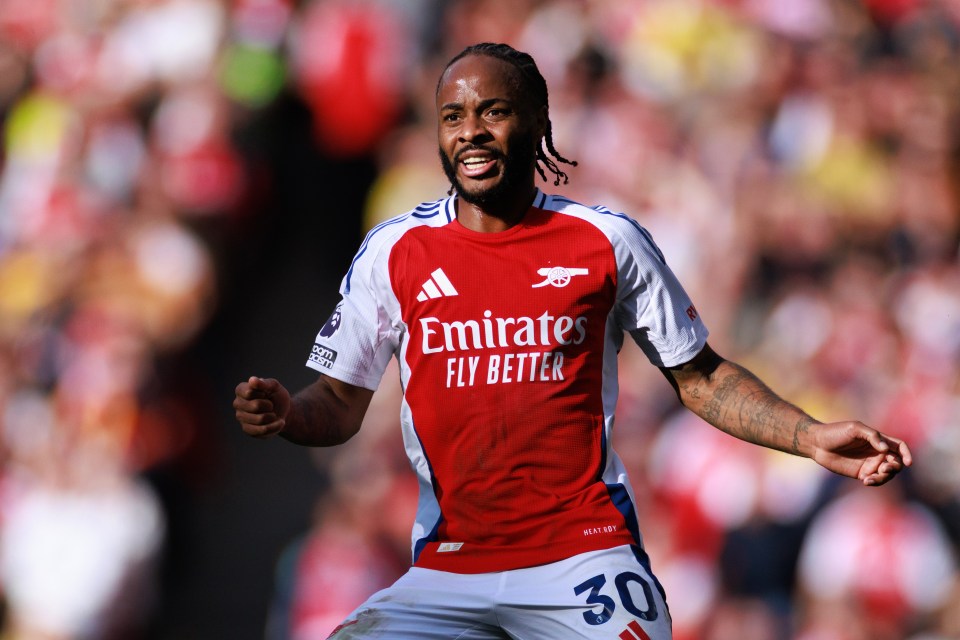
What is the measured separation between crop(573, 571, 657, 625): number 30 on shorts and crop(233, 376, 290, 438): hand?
37.5 inches

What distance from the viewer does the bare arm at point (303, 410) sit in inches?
134

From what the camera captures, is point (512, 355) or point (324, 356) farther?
point (324, 356)

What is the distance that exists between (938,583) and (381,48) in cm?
463

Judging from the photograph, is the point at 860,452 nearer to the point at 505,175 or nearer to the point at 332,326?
the point at 505,175

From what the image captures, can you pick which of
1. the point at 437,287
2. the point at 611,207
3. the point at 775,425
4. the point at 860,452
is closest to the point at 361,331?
the point at 437,287

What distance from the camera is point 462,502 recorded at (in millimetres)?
3674

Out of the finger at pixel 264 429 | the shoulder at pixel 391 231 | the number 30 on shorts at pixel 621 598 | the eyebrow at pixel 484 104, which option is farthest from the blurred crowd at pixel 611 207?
the finger at pixel 264 429

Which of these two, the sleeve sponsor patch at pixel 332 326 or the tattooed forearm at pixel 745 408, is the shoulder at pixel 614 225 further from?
the sleeve sponsor patch at pixel 332 326

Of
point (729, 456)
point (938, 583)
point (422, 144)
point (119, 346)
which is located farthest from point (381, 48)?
point (938, 583)

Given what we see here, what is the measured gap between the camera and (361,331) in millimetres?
3922

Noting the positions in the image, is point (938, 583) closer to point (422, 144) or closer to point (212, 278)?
point (422, 144)

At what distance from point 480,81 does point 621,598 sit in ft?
5.18

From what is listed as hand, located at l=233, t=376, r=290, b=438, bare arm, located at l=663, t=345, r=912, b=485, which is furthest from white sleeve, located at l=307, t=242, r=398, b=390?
bare arm, located at l=663, t=345, r=912, b=485

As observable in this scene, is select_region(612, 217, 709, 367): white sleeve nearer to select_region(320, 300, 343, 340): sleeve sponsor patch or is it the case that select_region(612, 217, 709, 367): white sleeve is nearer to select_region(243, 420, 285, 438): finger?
select_region(320, 300, 343, 340): sleeve sponsor patch
